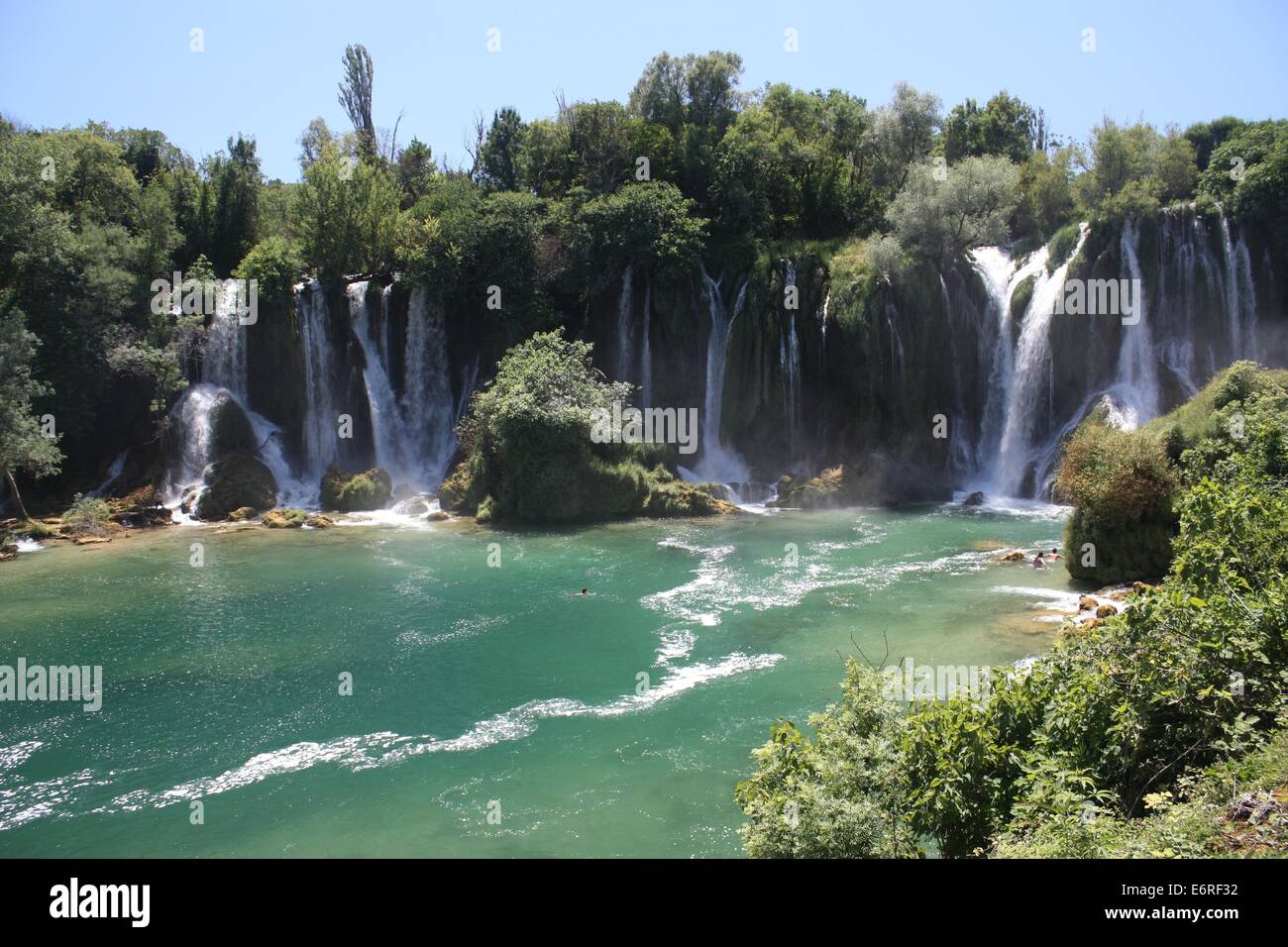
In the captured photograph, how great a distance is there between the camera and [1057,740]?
9188 millimetres

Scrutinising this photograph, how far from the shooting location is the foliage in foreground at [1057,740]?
844cm

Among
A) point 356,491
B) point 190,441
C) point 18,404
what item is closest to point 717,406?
point 356,491


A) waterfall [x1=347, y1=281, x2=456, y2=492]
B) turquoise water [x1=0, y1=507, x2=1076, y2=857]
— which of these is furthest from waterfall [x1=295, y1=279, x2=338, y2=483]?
turquoise water [x1=0, y1=507, x2=1076, y2=857]

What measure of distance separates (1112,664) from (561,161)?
45080 mm

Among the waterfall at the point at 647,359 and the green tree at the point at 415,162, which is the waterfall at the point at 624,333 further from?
the green tree at the point at 415,162

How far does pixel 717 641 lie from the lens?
20562 mm

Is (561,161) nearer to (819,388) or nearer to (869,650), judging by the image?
(819,388)

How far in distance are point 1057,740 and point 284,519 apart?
1229 inches

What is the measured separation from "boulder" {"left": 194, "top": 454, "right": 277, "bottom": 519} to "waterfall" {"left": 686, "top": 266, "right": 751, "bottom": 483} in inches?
708

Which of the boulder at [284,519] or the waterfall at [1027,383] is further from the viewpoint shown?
the waterfall at [1027,383]

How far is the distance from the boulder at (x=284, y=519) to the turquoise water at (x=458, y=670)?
2257mm

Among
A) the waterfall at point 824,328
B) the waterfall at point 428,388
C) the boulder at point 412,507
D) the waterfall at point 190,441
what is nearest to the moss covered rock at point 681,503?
the waterfall at point 824,328

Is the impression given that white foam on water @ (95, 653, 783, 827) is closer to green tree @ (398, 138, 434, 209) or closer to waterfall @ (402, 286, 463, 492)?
waterfall @ (402, 286, 463, 492)
